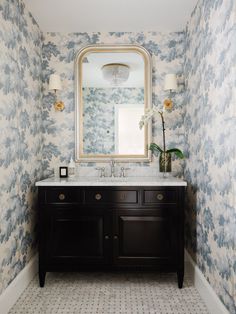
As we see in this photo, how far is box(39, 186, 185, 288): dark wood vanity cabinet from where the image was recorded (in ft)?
7.95

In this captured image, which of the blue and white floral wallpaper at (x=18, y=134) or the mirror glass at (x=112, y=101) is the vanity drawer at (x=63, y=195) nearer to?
the blue and white floral wallpaper at (x=18, y=134)

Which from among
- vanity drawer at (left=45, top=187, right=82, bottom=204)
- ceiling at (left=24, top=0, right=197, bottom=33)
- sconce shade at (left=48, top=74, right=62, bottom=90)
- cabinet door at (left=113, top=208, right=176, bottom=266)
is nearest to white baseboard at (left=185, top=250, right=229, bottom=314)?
A: cabinet door at (left=113, top=208, right=176, bottom=266)

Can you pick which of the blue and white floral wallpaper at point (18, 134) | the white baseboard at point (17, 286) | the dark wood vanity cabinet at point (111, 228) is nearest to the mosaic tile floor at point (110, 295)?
the white baseboard at point (17, 286)

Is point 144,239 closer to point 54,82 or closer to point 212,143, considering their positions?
point 212,143

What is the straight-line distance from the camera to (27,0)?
2.42 meters

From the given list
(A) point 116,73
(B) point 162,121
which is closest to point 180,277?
(B) point 162,121

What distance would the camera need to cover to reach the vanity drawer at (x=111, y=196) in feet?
7.97

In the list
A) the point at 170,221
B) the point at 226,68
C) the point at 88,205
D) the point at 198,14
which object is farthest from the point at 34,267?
the point at 198,14

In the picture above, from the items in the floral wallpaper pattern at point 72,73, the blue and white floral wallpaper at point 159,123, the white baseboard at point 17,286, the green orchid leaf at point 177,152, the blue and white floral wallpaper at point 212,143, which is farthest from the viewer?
the floral wallpaper pattern at point 72,73

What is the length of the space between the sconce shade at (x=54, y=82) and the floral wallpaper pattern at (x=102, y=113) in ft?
0.87

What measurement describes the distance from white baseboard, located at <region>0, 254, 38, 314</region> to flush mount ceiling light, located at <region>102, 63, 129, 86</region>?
1.87 meters

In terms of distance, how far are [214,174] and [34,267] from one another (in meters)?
1.83

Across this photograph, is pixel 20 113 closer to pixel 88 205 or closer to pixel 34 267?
pixel 88 205

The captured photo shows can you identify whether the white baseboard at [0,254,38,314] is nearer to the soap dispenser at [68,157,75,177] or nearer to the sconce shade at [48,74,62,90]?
the soap dispenser at [68,157,75,177]
